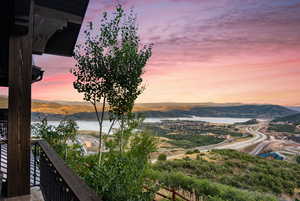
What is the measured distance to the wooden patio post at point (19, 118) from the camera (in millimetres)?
1191

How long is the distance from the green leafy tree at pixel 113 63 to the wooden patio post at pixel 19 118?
4.86 meters

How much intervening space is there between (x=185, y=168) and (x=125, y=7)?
49.6 feet

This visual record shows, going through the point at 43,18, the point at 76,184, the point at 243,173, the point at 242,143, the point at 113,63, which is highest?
the point at 113,63

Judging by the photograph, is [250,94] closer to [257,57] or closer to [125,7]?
[257,57]

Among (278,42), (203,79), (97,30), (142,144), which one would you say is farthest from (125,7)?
(203,79)

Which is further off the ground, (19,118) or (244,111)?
(19,118)

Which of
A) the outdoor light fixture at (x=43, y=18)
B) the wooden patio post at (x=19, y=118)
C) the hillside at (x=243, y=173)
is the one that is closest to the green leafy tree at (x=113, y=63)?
the outdoor light fixture at (x=43, y=18)

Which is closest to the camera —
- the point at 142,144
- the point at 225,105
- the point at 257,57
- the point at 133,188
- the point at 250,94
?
the point at 133,188

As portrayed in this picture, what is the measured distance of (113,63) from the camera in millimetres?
6129

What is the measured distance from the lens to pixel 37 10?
1.47m

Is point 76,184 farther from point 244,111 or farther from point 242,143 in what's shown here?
point 244,111

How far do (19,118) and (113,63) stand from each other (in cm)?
508

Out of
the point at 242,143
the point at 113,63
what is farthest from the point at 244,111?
the point at 113,63

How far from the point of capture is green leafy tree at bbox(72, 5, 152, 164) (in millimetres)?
6129
